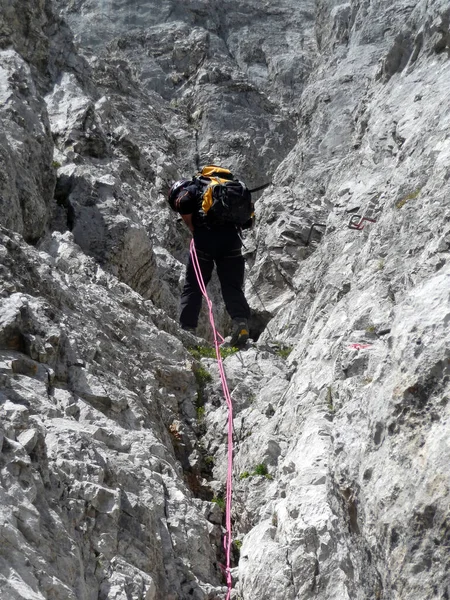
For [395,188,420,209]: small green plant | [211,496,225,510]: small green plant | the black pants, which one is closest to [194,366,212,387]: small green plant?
the black pants

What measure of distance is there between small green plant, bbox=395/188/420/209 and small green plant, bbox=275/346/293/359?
2.98 metres

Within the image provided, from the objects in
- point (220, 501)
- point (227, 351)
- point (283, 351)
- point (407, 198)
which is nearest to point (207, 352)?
point (227, 351)

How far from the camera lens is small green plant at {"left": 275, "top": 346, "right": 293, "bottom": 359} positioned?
10.9 m

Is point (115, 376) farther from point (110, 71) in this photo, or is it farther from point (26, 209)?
point (110, 71)

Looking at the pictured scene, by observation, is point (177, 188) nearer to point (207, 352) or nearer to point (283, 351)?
point (207, 352)

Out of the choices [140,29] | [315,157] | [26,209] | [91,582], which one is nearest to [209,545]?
[91,582]

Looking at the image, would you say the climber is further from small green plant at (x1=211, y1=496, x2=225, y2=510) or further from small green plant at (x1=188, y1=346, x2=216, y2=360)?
small green plant at (x1=211, y1=496, x2=225, y2=510)

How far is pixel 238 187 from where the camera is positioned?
35.0 ft

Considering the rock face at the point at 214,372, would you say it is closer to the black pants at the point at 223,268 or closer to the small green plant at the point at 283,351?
the small green plant at the point at 283,351

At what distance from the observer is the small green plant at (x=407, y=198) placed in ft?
28.6

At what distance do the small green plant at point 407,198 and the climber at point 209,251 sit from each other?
2.52 meters

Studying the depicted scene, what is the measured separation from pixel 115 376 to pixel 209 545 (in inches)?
98.7

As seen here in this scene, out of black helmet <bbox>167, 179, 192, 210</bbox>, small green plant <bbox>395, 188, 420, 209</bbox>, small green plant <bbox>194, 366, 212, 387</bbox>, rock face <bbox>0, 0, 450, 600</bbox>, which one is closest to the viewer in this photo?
rock face <bbox>0, 0, 450, 600</bbox>

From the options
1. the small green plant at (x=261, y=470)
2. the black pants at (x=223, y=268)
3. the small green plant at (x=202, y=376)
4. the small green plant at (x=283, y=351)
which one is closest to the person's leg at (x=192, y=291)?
the black pants at (x=223, y=268)
